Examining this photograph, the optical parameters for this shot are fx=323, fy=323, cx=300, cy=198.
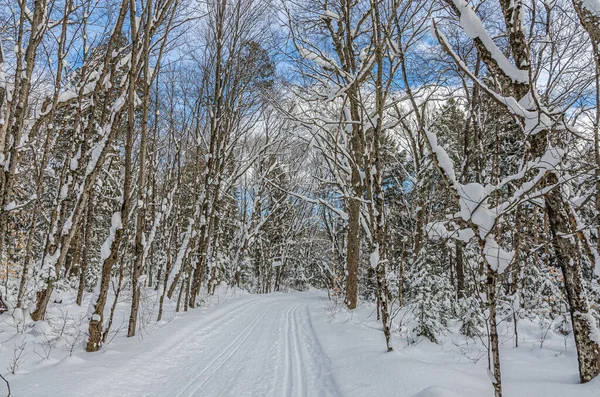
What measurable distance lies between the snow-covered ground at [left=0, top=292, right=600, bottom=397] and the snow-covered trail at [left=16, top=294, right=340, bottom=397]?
0.05 ft

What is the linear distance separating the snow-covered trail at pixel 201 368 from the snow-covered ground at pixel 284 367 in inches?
0.6

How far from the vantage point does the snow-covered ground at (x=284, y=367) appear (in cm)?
370

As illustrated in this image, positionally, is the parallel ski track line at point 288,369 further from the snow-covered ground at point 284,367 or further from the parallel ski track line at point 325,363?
the parallel ski track line at point 325,363

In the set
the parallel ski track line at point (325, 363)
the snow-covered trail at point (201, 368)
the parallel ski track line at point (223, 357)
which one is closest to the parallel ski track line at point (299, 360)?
the snow-covered trail at point (201, 368)

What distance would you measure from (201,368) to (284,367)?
1.33 meters

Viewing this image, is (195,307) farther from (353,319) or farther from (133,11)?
(133,11)

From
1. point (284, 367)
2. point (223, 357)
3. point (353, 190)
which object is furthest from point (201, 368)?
point (353, 190)

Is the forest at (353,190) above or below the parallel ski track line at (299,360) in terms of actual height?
above

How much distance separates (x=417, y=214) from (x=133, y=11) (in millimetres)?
8927

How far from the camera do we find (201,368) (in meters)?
5.17

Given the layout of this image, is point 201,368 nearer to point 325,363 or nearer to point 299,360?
point 299,360

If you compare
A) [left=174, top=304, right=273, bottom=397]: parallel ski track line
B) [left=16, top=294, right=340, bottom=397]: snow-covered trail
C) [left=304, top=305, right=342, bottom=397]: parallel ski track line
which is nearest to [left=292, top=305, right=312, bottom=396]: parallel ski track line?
[left=16, top=294, right=340, bottom=397]: snow-covered trail

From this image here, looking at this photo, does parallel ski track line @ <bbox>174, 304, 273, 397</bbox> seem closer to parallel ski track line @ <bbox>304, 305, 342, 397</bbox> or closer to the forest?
the forest

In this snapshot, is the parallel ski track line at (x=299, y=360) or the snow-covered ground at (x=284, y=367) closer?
the snow-covered ground at (x=284, y=367)
